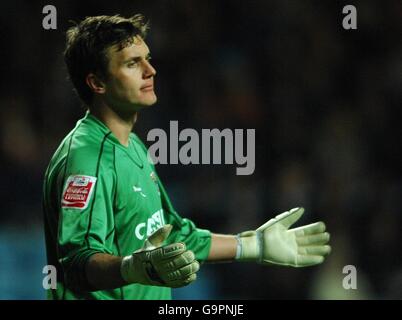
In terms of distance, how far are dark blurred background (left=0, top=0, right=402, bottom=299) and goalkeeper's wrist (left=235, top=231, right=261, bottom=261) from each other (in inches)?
12.0

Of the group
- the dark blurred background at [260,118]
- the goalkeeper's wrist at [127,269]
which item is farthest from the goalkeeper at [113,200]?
the dark blurred background at [260,118]

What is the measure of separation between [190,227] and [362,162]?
128 centimetres

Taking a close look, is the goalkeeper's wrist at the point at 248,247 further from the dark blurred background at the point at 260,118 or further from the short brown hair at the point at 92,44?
the short brown hair at the point at 92,44

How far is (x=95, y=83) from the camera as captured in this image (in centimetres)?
456

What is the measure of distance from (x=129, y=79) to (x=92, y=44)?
9.9 inches

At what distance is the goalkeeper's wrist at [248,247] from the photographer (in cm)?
484

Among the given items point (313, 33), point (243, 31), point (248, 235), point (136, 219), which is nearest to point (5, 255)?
point (136, 219)

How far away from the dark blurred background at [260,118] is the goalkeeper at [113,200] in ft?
1.17

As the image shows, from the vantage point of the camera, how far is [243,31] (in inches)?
211

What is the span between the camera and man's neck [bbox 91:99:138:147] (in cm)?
452

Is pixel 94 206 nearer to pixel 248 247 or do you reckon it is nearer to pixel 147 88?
pixel 147 88

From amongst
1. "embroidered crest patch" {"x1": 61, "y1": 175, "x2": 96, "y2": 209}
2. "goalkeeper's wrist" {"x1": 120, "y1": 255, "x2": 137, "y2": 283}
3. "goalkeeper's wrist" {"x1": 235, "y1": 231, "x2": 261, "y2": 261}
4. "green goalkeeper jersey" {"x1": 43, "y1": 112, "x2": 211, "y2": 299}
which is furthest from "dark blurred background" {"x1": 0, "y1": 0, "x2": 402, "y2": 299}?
"goalkeeper's wrist" {"x1": 120, "y1": 255, "x2": 137, "y2": 283}

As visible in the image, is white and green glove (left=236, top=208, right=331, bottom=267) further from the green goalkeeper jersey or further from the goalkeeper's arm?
the green goalkeeper jersey
